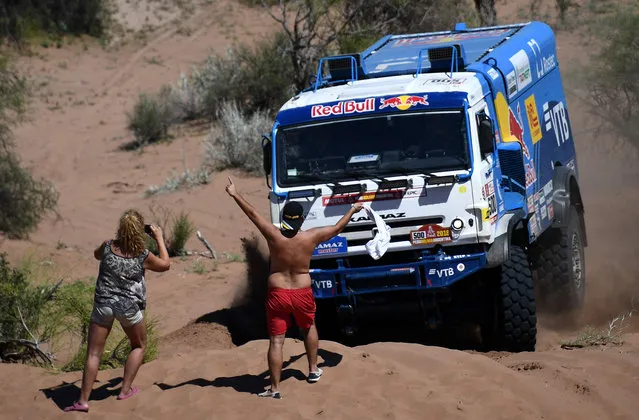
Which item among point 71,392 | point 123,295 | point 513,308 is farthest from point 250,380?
point 513,308

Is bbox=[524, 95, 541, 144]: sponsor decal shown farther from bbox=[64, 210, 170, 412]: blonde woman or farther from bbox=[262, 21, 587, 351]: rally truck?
bbox=[64, 210, 170, 412]: blonde woman

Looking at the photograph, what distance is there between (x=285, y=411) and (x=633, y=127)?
1311 cm

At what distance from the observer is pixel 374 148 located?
10.5 meters

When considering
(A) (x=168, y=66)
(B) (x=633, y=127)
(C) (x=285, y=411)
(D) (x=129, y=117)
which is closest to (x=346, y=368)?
(C) (x=285, y=411)

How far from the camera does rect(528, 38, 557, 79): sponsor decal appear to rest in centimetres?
1292

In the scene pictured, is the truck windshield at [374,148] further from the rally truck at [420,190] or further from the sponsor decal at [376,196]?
the sponsor decal at [376,196]

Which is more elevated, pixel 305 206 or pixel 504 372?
pixel 305 206

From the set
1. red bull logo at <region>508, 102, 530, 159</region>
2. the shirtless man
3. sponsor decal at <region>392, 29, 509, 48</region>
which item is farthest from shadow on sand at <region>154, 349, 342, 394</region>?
sponsor decal at <region>392, 29, 509, 48</region>

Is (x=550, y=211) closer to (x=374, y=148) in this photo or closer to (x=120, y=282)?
(x=374, y=148)

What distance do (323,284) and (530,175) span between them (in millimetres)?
2725

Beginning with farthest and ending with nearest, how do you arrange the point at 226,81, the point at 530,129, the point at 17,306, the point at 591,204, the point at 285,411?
the point at 226,81, the point at 591,204, the point at 530,129, the point at 17,306, the point at 285,411

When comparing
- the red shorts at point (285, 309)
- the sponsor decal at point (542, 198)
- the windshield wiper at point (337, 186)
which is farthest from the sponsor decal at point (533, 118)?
the red shorts at point (285, 309)

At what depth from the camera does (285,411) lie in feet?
26.3

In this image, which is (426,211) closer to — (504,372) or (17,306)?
(504,372)
